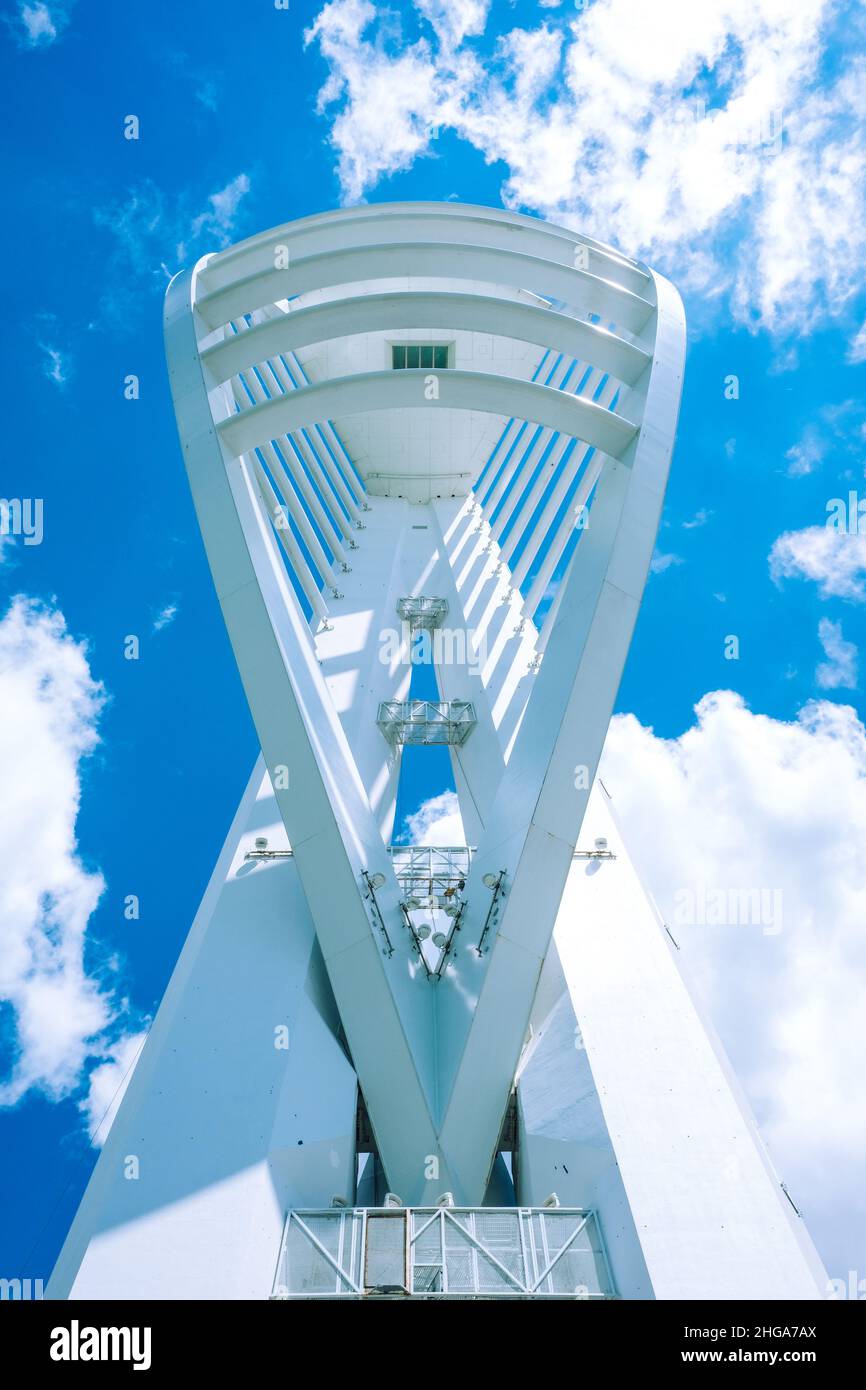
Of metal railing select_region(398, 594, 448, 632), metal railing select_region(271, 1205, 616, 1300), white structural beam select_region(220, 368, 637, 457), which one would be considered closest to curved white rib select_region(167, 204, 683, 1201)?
white structural beam select_region(220, 368, 637, 457)

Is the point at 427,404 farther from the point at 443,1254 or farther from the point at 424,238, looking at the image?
the point at 443,1254

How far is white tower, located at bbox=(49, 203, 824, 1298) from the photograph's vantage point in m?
7.29

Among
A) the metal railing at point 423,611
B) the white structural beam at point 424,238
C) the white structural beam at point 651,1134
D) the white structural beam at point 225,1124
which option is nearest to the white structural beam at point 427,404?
the white structural beam at point 424,238

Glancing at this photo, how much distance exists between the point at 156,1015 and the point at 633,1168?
537 cm

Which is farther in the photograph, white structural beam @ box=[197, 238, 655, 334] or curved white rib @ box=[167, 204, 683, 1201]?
white structural beam @ box=[197, 238, 655, 334]

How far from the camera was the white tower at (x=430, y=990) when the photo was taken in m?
7.29

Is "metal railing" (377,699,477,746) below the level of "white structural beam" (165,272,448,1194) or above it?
above

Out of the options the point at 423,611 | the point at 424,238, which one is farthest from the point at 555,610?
the point at 423,611

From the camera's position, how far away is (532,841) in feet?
28.7

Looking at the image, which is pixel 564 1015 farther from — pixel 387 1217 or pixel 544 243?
pixel 544 243

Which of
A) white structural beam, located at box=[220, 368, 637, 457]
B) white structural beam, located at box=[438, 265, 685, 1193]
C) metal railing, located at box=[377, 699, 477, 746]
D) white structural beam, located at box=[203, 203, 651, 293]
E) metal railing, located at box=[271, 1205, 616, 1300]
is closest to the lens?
metal railing, located at box=[271, 1205, 616, 1300]

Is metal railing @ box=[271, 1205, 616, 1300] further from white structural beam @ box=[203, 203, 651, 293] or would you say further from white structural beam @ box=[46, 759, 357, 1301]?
white structural beam @ box=[203, 203, 651, 293]

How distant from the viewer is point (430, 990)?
9.92m
